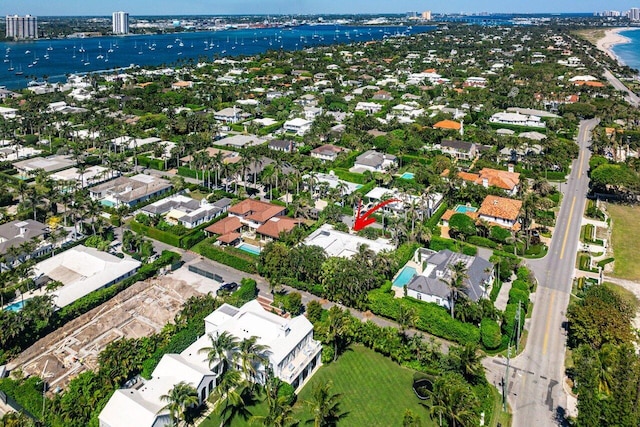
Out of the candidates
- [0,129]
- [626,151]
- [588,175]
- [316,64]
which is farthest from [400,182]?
[316,64]

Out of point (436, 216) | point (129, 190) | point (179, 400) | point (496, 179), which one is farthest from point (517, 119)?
point (179, 400)

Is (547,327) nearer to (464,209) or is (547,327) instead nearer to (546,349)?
(546,349)

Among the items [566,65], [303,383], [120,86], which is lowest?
[303,383]

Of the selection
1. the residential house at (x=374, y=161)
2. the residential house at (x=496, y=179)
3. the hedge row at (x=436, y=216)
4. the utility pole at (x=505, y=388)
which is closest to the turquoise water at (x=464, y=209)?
the hedge row at (x=436, y=216)

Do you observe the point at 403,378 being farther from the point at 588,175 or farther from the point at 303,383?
the point at 588,175

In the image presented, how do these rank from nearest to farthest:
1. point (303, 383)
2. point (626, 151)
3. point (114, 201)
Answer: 1. point (303, 383)
2. point (114, 201)
3. point (626, 151)

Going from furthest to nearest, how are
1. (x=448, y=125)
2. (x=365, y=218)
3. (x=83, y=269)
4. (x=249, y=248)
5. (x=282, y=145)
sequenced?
(x=448, y=125) → (x=282, y=145) → (x=365, y=218) → (x=249, y=248) → (x=83, y=269)

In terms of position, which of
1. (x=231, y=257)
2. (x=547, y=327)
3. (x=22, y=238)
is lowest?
(x=547, y=327)

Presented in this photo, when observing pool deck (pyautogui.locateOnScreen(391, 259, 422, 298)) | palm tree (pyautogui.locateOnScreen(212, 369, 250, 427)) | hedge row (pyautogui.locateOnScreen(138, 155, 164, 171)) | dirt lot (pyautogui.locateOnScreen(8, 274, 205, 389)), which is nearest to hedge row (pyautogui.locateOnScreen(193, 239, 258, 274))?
dirt lot (pyautogui.locateOnScreen(8, 274, 205, 389))
